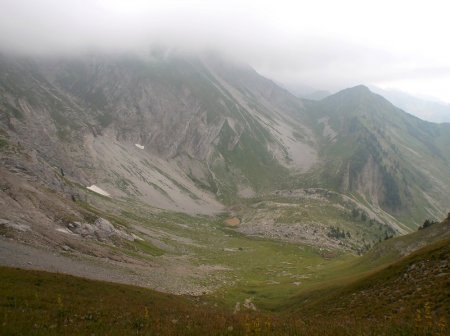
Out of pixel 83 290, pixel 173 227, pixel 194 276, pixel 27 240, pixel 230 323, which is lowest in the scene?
pixel 173 227

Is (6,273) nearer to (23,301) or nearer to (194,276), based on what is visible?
(23,301)

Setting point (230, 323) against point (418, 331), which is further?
point (230, 323)

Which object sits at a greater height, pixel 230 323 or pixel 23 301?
pixel 230 323

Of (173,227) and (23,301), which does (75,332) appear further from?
(173,227)

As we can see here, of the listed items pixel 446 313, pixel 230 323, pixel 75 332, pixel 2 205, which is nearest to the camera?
pixel 75 332

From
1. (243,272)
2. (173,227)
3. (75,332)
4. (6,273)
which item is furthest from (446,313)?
(173,227)

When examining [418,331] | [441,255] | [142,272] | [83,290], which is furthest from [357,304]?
[142,272]

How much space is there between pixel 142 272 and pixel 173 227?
11005 cm

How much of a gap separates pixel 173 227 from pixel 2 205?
375ft

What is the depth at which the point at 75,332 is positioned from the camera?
18031 mm

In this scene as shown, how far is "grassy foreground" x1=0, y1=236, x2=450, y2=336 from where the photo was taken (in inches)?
758

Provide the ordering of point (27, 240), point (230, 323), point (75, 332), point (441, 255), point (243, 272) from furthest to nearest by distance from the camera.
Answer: point (243, 272) < point (27, 240) < point (441, 255) < point (230, 323) < point (75, 332)

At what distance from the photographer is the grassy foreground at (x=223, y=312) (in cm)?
1927

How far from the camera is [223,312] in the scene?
3356 centimetres
